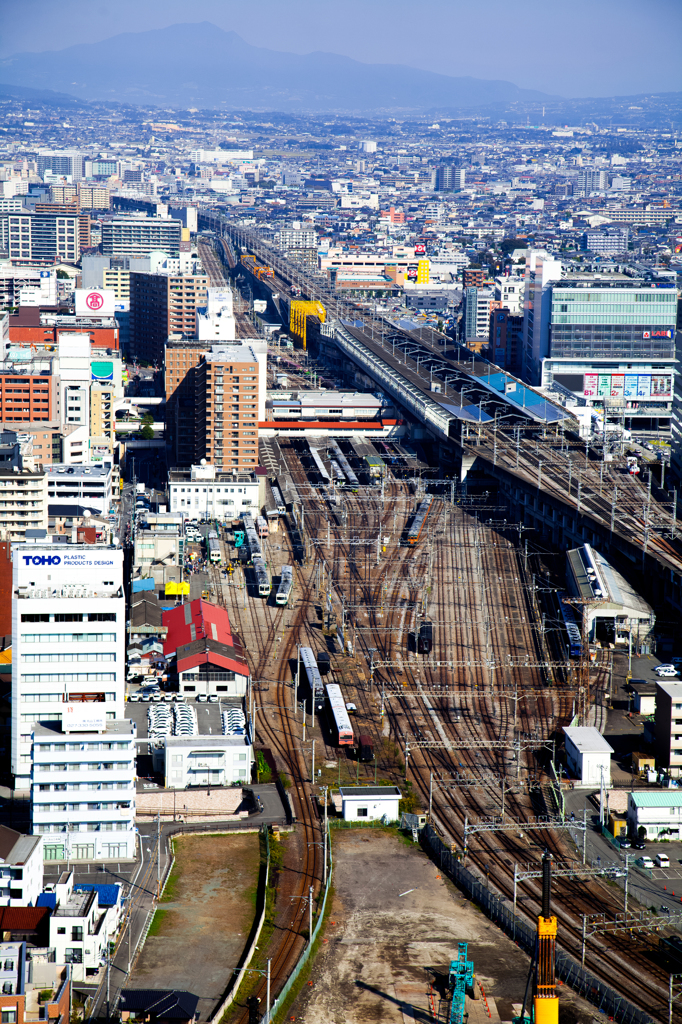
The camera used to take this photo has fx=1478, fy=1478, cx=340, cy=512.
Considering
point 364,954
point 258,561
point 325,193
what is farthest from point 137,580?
point 325,193

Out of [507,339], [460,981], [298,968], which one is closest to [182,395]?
[507,339]

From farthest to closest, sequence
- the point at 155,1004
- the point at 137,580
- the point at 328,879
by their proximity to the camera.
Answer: the point at 137,580
the point at 328,879
the point at 155,1004

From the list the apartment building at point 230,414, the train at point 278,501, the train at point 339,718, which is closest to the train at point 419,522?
the train at point 278,501

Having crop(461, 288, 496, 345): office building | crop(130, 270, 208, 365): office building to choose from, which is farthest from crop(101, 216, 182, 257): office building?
crop(461, 288, 496, 345): office building

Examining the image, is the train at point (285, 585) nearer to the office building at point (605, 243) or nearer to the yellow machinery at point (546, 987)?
the yellow machinery at point (546, 987)

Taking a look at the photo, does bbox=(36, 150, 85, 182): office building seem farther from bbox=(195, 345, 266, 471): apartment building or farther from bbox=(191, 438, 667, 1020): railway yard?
bbox=(191, 438, 667, 1020): railway yard

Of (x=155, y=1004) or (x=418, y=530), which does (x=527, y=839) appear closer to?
(x=155, y=1004)
